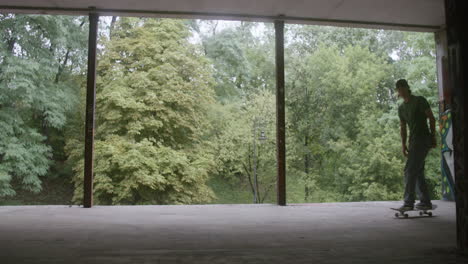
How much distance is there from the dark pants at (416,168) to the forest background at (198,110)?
1031 cm

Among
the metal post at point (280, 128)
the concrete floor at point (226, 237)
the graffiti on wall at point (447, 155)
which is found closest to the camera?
the concrete floor at point (226, 237)

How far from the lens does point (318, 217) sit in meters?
4.51

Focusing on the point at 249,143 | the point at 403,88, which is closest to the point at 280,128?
the point at 403,88

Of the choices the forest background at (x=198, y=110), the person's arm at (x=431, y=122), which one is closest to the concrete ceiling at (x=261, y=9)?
the person's arm at (x=431, y=122)

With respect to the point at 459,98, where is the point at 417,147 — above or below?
below

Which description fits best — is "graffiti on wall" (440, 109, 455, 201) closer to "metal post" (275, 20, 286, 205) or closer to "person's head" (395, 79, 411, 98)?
"person's head" (395, 79, 411, 98)

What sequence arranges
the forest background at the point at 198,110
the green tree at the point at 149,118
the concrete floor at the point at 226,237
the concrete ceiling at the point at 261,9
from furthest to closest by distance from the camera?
the forest background at the point at 198,110 → the green tree at the point at 149,118 → the concrete ceiling at the point at 261,9 → the concrete floor at the point at 226,237

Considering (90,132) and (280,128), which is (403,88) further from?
(90,132)

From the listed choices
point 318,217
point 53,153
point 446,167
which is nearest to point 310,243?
point 318,217

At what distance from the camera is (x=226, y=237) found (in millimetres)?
3180

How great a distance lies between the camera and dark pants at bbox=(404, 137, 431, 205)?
437cm

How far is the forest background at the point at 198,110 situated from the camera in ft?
44.4

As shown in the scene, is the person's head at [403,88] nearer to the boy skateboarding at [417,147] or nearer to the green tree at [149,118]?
the boy skateboarding at [417,147]

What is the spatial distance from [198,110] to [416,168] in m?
11.9
